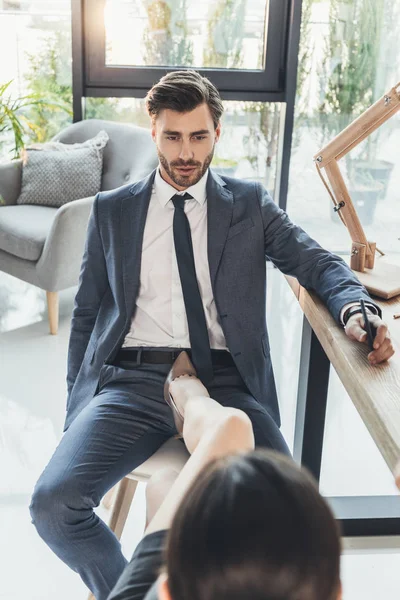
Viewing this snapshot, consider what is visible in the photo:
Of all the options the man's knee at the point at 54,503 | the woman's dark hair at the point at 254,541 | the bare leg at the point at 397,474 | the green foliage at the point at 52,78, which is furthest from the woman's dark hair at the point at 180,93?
the green foliage at the point at 52,78

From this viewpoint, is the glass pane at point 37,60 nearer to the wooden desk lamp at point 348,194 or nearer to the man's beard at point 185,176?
the man's beard at point 185,176

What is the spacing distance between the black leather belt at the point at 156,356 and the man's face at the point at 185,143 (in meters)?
0.42

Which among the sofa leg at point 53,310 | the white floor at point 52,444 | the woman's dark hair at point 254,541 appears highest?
the woman's dark hair at point 254,541

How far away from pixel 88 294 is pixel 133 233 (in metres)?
0.19

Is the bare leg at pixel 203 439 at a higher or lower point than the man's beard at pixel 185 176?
lower

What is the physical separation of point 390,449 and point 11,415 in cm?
189

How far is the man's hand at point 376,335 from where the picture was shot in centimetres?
138

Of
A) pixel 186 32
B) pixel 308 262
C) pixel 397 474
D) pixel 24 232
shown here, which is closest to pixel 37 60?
pixel 186 32

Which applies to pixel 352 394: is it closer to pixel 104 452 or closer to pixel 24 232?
pixel 104 452

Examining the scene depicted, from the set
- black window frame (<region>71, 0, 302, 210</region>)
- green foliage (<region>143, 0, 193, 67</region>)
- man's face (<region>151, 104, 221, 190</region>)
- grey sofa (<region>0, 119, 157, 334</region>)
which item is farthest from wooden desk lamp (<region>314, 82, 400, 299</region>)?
green foliage (<region>143, 0, 193, 67</region>)

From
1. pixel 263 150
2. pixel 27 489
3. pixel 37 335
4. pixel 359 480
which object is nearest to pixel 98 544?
pixel 27 489

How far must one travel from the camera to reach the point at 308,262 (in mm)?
1775

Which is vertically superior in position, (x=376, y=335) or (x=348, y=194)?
(x=348, y=194)

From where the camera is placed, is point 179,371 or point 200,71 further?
point 200,71
